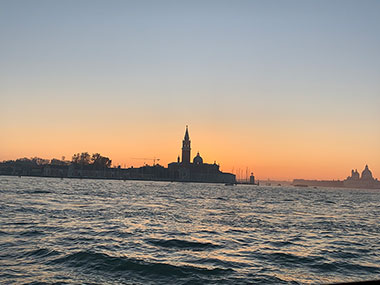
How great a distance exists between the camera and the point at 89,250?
47.0ft

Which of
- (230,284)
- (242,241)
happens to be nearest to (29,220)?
(242,241)

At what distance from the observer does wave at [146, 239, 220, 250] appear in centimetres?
1591

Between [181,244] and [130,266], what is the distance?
4.50m

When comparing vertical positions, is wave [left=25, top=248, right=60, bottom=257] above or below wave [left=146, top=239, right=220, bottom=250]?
below

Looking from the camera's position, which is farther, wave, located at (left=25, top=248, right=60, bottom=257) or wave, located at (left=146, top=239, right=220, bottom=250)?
wave, located at (left=146, top=239, right=220, bottom=250)

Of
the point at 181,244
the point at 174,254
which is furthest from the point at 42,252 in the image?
the point at 181,244

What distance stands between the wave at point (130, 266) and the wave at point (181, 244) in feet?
10.3

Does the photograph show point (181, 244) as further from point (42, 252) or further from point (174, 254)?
point (42, 252)

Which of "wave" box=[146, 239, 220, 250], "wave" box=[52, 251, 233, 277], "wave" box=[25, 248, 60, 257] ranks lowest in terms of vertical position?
"wave" box=[52, 251, 233, 277]

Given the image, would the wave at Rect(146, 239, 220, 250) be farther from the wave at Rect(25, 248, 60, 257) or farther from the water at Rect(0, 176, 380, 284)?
the wave at Rect(25, 248, 60, 257)

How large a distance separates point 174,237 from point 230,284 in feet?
25.8

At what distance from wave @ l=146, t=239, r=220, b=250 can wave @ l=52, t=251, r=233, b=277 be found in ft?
10.3

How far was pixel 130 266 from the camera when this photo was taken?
12328mm

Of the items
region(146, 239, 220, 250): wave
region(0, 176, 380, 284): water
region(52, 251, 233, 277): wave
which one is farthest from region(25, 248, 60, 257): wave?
region(146, 239, 220, 250): wave
